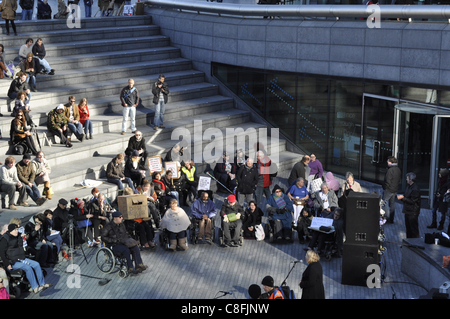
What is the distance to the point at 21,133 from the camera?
1825 centimetres

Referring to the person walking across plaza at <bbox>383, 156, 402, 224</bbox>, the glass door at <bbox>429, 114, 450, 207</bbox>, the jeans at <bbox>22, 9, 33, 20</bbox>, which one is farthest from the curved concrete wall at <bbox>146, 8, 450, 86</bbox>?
the jeans at <bbox>22, 9, 33, 20</bbox>

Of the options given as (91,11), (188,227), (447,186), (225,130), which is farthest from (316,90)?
(91,11)

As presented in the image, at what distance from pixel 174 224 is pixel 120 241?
5.79ft

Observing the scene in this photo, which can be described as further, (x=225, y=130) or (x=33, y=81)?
(x=225, y=130)

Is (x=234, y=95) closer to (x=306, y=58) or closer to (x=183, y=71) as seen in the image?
(x=183, y=71)

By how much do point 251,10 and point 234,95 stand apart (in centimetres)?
366

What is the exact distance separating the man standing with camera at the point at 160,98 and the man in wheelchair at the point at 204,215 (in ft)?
20.2

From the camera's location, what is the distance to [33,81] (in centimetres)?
2153

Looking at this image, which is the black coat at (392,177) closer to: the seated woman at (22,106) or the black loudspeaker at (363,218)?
the black loudspeaker at (363,218)

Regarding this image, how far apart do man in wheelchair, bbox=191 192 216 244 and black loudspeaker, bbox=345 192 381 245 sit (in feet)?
13.4

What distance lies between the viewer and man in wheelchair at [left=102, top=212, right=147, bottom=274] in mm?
14328

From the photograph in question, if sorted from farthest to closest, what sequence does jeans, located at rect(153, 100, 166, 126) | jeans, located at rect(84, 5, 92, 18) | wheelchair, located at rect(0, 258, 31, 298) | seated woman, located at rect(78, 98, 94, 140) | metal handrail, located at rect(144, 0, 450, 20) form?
jeans, located at rect(84, 5, 92, 18) < jeans, located at rect(153, 100, 166, 126) < seated woman, located at rect(78, 98, 94, 140) < metal handrail, located at rect(144, 0, 450, 20) < wheelchair, located at rect(0, 258, 31, 298)

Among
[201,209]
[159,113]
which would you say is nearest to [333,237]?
[201,209]

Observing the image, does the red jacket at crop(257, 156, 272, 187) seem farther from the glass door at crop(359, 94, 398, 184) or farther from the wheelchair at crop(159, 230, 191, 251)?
the wheelchair at crop(159, 230, 191, 251)
